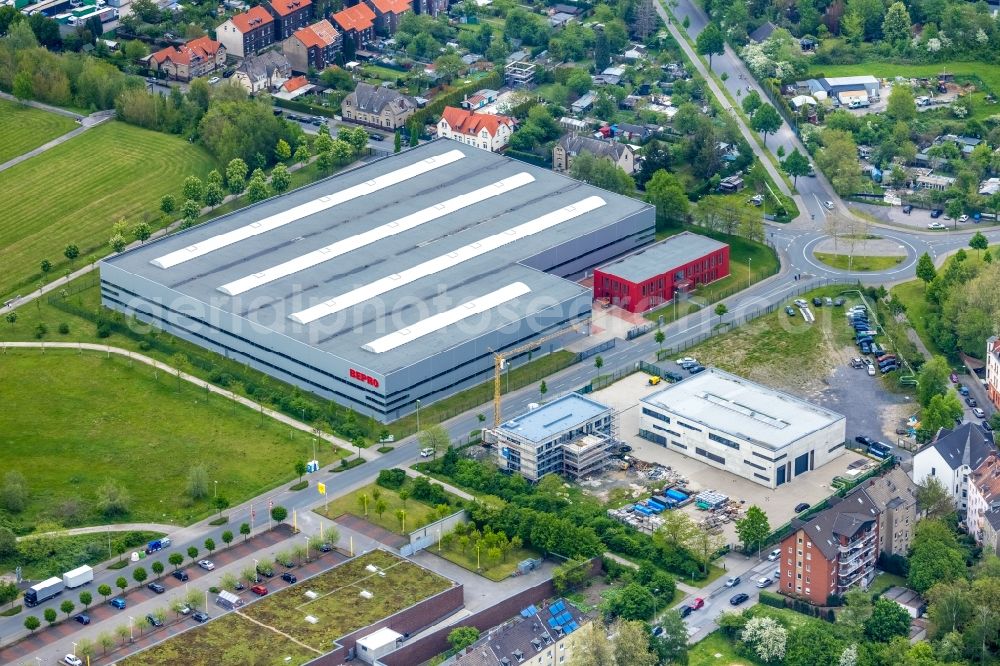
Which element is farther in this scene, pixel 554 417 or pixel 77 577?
pixel 554 417

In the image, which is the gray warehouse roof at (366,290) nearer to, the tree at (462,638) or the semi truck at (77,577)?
the semi truck at (77,577)

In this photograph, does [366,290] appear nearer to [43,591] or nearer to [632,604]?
[43,591]

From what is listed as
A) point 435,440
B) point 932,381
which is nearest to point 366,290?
point 435,440

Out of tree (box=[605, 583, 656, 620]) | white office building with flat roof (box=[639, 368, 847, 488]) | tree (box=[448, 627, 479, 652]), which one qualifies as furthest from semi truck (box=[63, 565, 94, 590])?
white office building with flat roof (box=[639, 368, 847, 488])

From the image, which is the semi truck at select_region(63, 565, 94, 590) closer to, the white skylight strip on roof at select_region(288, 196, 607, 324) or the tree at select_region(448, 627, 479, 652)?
the tree at select_region(448, 627, 479, 652)

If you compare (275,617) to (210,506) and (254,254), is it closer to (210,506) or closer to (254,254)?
(210,506)

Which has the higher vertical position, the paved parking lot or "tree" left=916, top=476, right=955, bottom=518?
"tree" left=916, top=476, right=955, bottom=518
